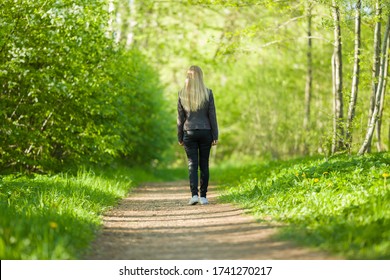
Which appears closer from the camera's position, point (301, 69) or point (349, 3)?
point (349, 3)

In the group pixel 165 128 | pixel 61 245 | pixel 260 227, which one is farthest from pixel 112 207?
pixel 165 128

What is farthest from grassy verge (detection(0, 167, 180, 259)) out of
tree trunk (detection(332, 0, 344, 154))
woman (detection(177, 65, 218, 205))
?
tree trunk (detection(332, 0, 344, 154))

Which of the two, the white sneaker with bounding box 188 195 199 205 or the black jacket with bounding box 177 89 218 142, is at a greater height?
the black jacket with bounding box 177 89 218 142

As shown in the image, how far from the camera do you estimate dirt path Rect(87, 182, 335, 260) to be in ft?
21.7

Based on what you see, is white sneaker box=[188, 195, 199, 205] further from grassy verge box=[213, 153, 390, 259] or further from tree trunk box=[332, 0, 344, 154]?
tree trunk box=[332, 0, 344, 154]

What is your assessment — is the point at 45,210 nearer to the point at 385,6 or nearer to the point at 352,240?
the point at 352,240

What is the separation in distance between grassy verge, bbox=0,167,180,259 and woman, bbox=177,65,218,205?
1.65 metres

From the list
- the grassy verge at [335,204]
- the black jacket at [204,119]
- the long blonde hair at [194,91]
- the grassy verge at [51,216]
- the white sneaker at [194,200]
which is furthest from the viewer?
the white sneaker at [194,200]

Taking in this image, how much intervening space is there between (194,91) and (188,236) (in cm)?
391

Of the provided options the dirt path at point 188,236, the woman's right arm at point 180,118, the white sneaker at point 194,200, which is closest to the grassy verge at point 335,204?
the dirt path at point 188,236

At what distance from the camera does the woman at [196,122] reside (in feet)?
36.6

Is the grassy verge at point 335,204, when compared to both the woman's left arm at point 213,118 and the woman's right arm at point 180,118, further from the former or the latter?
the woman's right arm at point 180,118

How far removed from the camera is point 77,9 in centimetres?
1407
